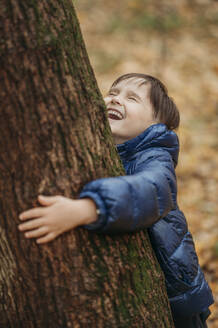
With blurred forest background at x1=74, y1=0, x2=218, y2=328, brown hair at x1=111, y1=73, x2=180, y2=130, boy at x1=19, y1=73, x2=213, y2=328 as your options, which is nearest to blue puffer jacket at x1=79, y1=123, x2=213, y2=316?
boy at x1=19, y1=73, x2=213, y2=328

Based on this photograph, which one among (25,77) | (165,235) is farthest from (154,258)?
(25,77)

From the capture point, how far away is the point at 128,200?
133 centimetres

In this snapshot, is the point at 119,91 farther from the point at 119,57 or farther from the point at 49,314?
the point at 119,57

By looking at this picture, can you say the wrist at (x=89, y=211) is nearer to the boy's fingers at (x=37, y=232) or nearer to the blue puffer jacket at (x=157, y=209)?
the blue puffer jacket at (x=157, y=209)

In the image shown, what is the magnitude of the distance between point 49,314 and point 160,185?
674 millimetres

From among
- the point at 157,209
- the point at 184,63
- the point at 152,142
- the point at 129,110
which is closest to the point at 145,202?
the point at 157,209

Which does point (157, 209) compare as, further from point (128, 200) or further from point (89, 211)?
point (89, 211)

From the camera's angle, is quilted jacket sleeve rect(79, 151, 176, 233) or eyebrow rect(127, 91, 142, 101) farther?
eyebrow rect(127, 91, 142, 101)

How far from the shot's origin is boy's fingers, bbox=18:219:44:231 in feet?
4.27

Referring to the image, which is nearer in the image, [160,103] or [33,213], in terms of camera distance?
[33,213]

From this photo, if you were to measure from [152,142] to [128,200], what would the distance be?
597mm

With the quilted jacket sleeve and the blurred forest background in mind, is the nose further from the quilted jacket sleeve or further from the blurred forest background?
the blurred forest background

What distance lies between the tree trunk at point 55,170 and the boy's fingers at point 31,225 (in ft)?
0.15

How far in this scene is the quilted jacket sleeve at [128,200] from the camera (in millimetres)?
1301
